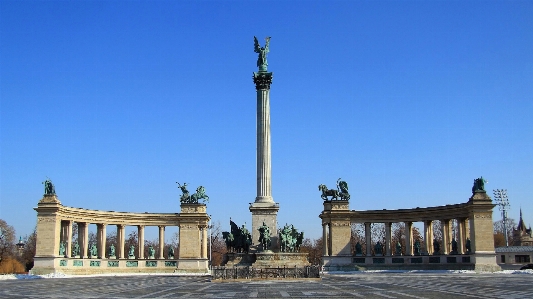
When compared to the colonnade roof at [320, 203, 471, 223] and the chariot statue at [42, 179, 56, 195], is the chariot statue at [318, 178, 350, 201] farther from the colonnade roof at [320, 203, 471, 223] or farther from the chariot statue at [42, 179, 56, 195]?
the chariot statue at [42, 179, 56, 195]

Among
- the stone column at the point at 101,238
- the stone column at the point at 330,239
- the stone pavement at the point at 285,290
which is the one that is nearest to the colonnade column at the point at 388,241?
the stone column at the point at 330,239

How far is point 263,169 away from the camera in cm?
6147

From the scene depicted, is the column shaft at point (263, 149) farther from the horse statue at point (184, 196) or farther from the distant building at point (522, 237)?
the distant building at point (522, 237)

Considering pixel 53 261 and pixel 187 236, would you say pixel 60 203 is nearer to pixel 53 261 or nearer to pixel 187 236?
pixel 53 261

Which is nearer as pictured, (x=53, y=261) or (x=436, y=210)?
(x=53, y=261)

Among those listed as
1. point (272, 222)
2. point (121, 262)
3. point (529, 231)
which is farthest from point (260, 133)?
point (529, 231)

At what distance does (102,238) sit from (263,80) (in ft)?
119

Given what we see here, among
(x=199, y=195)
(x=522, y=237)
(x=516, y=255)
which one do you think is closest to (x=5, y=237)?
(x=199, y=195)

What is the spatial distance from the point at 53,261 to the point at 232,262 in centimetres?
2819

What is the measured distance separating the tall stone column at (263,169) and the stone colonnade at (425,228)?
23.3m

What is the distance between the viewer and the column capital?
64625 mm

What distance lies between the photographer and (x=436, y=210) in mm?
77125

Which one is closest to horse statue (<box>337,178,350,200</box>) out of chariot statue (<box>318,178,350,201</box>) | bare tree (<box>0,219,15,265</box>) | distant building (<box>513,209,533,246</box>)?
chariot statue (<box>318,178,350,201</box>)

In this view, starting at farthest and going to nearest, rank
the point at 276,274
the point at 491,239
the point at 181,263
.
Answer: the point at 181,263 → the point at 491,239 → the point at 276,274
